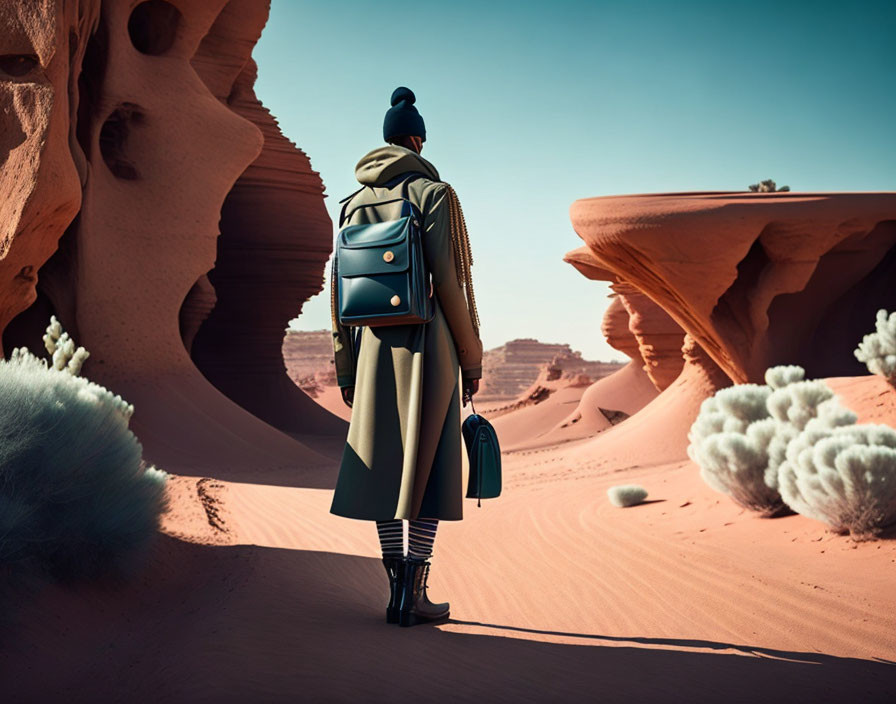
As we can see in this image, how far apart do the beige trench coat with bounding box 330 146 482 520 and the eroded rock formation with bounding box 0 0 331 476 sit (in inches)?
311

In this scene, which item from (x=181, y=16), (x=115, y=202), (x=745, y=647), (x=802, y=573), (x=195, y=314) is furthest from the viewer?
(x=195, y=314)

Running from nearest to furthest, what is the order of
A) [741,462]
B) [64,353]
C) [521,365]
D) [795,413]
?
1. [741,462]
2. [795,413]
3. [64,353]
4. [521,365]

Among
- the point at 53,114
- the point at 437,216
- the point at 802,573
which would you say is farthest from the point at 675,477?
the point at 53,114

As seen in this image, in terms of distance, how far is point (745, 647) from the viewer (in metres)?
3.51

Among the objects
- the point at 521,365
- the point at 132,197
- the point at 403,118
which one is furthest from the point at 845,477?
the point at 521,365

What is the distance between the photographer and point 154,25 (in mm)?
14297

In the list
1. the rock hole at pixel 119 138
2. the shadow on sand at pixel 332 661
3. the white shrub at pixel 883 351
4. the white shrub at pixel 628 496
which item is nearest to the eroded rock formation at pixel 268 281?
the rock hole at pixel 119 138

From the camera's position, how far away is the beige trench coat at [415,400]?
3531mm

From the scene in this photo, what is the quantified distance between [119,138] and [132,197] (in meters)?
1.20

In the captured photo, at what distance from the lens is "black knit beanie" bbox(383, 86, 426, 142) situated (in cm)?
391

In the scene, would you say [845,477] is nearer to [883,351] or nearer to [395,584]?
[395,584]

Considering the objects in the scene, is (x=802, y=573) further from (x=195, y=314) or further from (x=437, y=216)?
(x=195, y=314)

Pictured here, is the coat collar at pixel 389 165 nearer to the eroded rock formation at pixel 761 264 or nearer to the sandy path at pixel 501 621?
the sandy path at pixel 501 621

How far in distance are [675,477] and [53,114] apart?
27.6 feet
